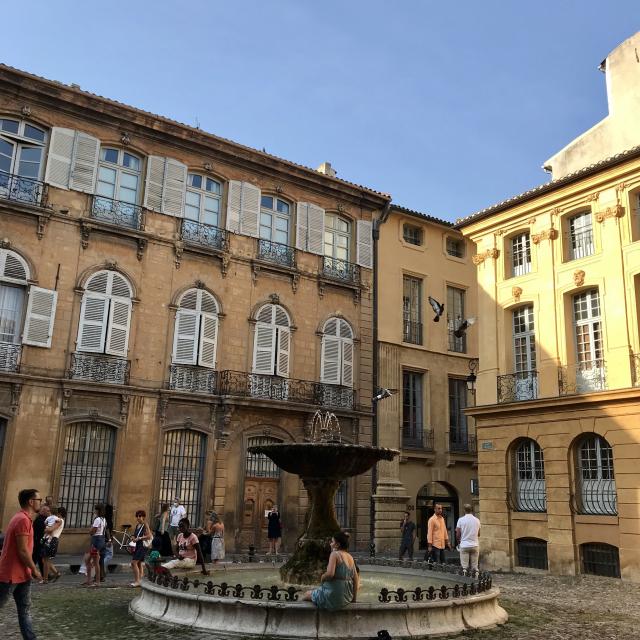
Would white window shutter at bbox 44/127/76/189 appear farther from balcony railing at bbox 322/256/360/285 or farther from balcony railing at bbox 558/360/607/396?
balcony railing at bbox 558/360/607/396

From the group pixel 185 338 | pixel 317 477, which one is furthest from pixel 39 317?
pixel 317 477

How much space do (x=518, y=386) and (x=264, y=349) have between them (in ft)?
25.5

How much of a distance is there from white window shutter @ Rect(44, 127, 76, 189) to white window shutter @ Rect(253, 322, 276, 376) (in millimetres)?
7116

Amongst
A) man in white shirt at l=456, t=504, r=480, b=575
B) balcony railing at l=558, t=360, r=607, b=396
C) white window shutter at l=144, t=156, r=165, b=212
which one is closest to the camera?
man in white shirt at l=456, t=504, r=480, b=575

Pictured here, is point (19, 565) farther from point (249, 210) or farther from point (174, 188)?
point (249, 210)

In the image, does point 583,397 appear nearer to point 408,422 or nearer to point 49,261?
point 408,422

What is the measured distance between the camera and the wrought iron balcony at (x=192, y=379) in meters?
19.9

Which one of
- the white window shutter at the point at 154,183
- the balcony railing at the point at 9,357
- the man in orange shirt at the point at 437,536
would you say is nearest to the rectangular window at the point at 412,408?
the man in orange shirt at the point at 437,536

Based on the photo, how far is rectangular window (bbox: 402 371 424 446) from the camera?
24.7 m

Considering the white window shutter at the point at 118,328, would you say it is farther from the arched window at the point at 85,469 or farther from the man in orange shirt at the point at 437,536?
the man in orange shirt at the point at 437,536

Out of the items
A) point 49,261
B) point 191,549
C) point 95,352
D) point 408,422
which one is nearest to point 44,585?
point 191,549

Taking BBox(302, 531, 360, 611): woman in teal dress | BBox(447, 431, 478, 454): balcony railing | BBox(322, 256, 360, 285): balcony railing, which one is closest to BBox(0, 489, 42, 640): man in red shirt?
BBox(302, 531, 360, 611): woman in teal dress

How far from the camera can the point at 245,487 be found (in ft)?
67.9

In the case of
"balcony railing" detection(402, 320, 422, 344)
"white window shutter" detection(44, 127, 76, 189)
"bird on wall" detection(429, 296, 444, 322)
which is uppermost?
"white window shutter" detection(44, 127, 76, 189)
